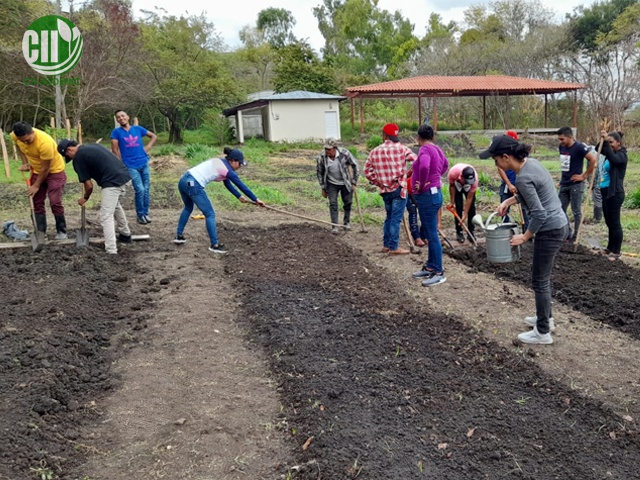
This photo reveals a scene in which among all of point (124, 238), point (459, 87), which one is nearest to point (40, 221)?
point (124, 238)

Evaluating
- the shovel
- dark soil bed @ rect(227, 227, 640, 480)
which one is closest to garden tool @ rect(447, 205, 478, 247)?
dark soil bed @ rect(227, 227, 640, 480)

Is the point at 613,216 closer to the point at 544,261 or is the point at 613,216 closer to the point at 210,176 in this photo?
the point at 544,261

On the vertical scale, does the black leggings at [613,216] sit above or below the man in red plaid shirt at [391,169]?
below

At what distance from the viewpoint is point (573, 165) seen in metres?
7.29

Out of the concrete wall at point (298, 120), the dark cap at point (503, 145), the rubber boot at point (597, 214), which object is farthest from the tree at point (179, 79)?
the dark cap at point (503, 145)

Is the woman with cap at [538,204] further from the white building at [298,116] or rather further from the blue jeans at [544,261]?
the white building at [298,116]

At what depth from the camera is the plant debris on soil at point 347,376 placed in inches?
121

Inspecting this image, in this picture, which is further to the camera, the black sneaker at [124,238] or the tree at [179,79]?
the tree at [179,79]

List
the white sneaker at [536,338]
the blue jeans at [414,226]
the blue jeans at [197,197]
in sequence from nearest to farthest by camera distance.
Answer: the white sneaker at [536,338] → the blue jeans at [197,197] → the blue jeans at [414,226]

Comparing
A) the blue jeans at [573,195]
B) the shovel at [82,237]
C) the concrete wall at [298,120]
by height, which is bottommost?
the shovel at [82,237]

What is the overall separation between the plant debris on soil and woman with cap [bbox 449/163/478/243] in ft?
4.23

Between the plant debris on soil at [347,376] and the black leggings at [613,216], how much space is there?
1.45ft

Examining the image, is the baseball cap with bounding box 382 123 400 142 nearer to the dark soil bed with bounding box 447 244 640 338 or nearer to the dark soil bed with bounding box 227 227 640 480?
the dark soil bed with bounding box 447 244 640 338

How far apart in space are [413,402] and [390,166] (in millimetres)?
4116
